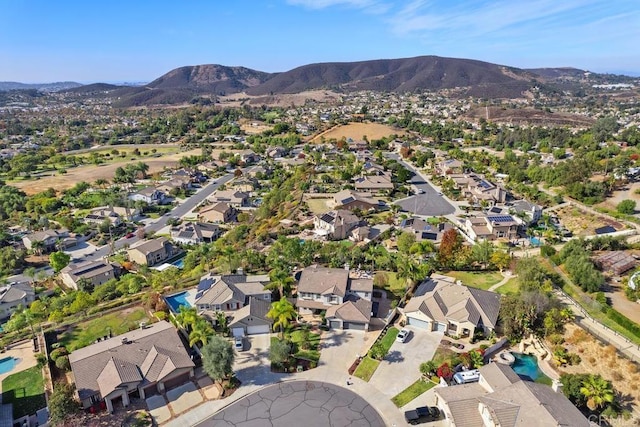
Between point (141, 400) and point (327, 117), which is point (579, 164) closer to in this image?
point (141, 400)

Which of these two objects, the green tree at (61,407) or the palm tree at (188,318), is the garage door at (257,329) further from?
the green tree at (61,407)

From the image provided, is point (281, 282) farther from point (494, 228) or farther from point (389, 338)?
point (494, 228)

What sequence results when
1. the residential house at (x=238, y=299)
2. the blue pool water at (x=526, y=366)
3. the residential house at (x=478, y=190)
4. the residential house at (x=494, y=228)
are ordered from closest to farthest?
the blue pool water at (x=526, y=366), the residential house at (x=238, y=299), the residential house at (x=494, y=228), the residential house at (x=478, y=190)

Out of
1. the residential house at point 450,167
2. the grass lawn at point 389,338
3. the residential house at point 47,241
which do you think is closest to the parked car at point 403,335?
the grass lawn at point 389,338

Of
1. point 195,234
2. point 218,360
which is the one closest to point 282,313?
point 218,360

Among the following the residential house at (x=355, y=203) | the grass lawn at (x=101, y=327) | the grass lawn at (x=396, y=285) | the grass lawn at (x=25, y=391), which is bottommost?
the grass lawn at (x=25, y=391)

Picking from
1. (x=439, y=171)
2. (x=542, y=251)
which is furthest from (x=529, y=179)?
(x=542, y=251)
